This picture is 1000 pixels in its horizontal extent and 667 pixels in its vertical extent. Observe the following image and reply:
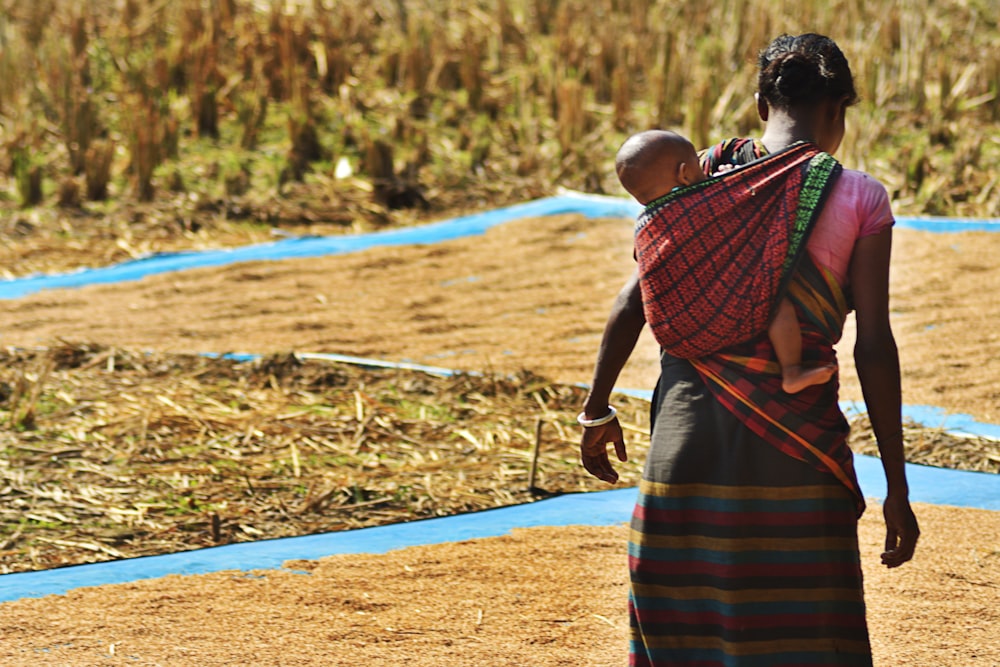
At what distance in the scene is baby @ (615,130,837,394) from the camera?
2.17 m

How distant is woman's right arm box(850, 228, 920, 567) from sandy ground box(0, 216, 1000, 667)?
1.06 meters

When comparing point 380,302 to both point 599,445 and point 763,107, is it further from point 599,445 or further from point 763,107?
point 763,107

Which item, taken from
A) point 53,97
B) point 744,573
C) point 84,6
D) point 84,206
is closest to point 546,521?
point 744,573

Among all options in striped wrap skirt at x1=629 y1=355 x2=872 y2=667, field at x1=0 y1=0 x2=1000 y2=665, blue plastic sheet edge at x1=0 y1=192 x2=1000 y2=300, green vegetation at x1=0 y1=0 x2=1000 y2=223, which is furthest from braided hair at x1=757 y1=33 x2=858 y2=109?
green vegetation at x1=0 y1=0 x2=1000 y2=223

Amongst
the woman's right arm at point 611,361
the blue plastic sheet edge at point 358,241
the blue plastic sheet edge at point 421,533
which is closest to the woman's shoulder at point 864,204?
the woman's right arm at point 611,361

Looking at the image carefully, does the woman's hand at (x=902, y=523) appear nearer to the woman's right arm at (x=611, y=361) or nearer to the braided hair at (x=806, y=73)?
the woman's right arm at (x=611, y=361)

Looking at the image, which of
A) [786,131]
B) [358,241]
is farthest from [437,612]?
[358,241]

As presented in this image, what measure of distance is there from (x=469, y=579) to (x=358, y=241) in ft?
17.0

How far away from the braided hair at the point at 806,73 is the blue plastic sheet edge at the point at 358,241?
239 inches

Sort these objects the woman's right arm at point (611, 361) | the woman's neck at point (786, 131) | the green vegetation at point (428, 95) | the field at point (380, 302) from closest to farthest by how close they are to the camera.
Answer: the woman's neck at point (786, 131) → the woman's right arm at point (611, 361) → the field at point (380, 302) → the green vegetation at point (428, 95)

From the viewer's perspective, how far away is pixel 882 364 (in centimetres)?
221

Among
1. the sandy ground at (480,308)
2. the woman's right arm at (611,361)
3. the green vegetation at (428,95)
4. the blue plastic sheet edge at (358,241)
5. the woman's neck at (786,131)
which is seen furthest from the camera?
the green vegetation at (428,95)

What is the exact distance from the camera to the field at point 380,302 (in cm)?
359

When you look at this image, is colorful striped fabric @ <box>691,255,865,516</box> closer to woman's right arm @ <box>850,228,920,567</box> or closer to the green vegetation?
woman's right arm @ <box>850,228,920,567</box>
